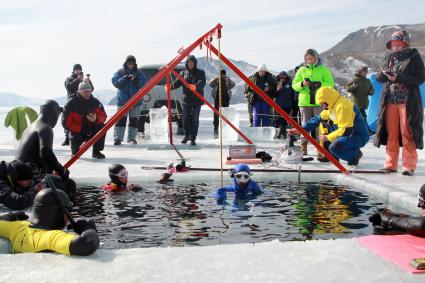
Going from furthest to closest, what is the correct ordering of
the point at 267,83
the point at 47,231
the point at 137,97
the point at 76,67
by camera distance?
the point at 267,83, the point at 76,67, the point at 137,97, the point at 47,231

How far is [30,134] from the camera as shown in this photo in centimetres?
721

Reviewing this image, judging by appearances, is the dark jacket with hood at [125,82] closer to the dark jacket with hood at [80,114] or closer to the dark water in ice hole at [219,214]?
the dark jacket with hood at [80,114]

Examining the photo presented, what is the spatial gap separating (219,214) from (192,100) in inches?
272

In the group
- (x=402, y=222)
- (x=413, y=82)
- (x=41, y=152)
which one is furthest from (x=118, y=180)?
(x=413, y=82)

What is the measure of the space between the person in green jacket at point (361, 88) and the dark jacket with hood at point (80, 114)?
6.86 meters

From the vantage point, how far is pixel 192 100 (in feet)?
43.2

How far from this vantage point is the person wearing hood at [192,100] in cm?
1315

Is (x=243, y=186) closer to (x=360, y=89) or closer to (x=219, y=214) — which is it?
(x=219, y=214)

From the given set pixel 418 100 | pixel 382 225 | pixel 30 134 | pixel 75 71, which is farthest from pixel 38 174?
pixel 75 71

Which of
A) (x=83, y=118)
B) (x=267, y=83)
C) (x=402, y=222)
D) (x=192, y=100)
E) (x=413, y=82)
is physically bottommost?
(x=402, y=222)

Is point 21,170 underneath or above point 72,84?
underneath

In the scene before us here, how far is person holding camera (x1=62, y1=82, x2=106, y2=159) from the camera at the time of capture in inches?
435

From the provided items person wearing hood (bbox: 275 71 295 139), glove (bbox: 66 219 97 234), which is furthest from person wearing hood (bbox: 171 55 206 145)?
glove (bbox: 66 219 97 234)

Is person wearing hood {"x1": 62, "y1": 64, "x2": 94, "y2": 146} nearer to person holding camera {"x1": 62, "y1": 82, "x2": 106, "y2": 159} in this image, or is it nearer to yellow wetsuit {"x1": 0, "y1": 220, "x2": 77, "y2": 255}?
person holding camera {"x1": 62, "y1": 82, "x2": 106, "y2": 159}
